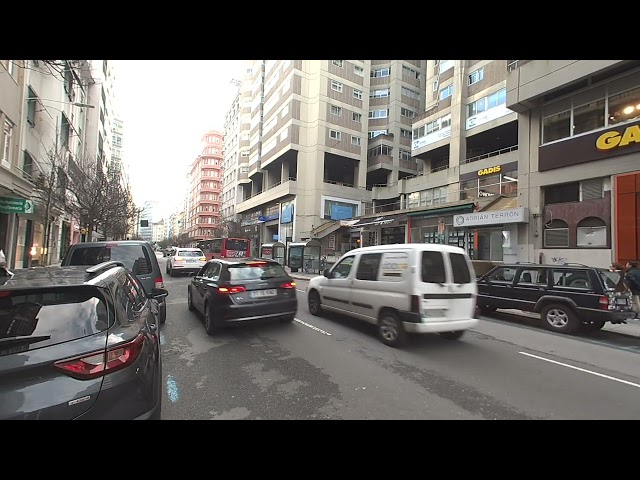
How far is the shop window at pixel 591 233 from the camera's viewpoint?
15.6 metres

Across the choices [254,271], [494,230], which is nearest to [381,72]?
[494,230]

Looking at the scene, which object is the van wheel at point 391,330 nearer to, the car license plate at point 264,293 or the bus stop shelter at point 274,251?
the car license plate at point 264,293

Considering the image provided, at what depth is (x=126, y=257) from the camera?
7.33 metres

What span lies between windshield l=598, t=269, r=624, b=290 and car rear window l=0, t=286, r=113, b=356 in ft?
30.9

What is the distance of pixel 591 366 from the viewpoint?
5.33 metres

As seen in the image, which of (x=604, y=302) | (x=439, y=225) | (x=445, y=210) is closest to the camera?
(x=604, y=302)

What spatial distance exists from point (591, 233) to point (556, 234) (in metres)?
1.55

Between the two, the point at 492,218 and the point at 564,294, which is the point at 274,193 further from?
the point at 564,294

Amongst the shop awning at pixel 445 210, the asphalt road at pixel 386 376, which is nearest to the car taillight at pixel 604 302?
the asphalt road at pixel 386 376

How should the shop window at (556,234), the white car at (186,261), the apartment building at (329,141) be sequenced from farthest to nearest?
the apartment building at (329,141)
the white car at (186,261)
the shop window at (556,234)

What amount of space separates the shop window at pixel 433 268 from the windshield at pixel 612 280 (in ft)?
14.5

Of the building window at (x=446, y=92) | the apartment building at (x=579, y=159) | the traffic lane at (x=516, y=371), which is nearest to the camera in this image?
the traffic lane at (x=516, y=371)
